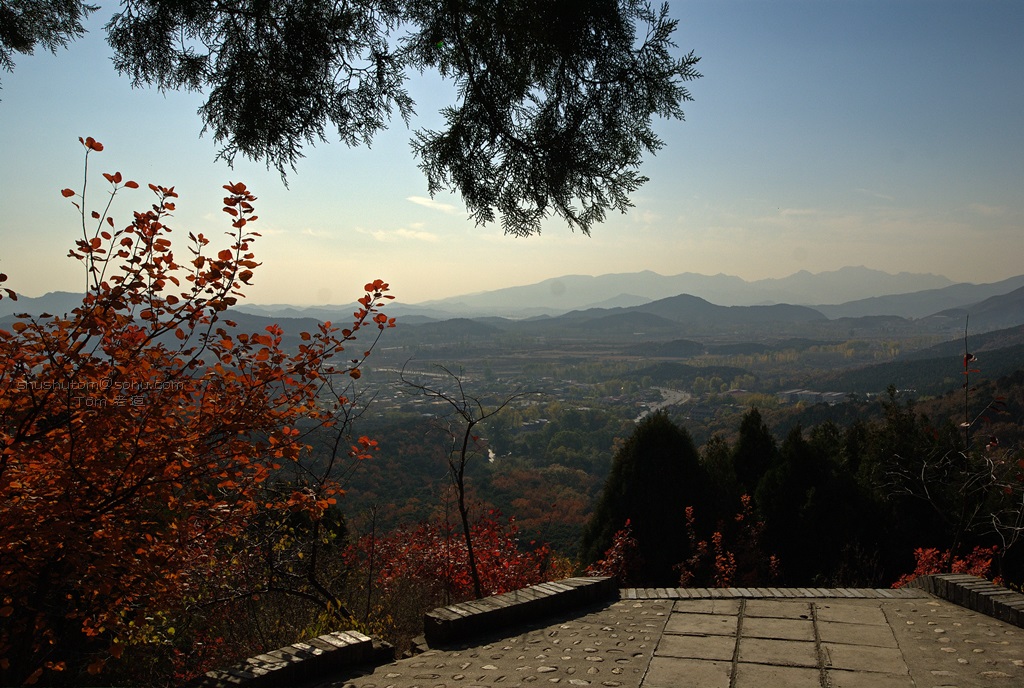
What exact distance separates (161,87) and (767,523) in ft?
35.7

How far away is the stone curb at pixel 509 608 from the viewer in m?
4.00

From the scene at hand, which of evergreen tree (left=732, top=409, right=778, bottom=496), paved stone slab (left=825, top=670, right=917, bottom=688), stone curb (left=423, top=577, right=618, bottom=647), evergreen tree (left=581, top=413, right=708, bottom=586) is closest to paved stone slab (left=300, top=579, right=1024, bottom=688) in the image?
paved stone slab (left=825, top=670, right=917, bottom=688)

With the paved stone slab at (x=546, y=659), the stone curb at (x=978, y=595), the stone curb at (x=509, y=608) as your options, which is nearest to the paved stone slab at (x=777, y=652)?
the paved stone slab at (x=546, y=659)

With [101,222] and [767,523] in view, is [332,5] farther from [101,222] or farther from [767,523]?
[767,523]

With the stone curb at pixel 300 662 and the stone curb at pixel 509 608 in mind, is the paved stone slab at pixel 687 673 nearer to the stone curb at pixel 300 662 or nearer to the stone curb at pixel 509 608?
the stone curb at pixel 509 608

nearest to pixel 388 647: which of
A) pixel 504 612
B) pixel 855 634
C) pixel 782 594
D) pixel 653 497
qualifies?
pixel 504 612

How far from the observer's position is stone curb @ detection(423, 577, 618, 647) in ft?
13.1

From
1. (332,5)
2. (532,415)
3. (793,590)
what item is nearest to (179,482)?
(332,5)

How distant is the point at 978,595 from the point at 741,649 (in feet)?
6.02

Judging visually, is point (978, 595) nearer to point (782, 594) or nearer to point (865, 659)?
point (782, 594)

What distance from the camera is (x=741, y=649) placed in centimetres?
356

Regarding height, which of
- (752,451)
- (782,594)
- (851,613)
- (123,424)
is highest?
(123,424)

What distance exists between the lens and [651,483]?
10352mm

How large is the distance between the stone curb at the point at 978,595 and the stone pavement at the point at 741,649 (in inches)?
2.5
